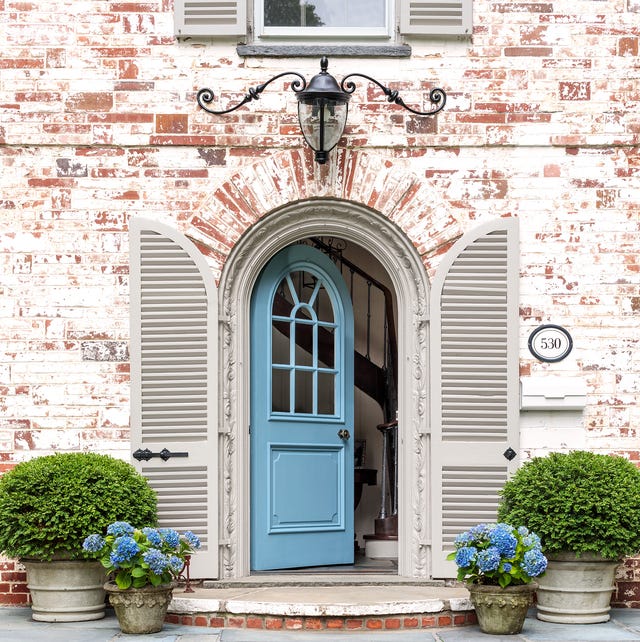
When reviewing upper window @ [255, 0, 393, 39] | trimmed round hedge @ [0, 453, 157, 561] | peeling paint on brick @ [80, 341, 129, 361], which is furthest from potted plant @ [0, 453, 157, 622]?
upper window @ [255, 0, 393, 39]

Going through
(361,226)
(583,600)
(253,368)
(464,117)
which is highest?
(464,117)

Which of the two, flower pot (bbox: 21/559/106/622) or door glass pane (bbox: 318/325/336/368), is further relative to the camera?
door glass pane (bbox: 318/325/336/368)

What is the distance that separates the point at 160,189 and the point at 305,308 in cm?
135

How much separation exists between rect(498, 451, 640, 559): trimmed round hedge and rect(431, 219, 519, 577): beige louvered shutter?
0.61 metres

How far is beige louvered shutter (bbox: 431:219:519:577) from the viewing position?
7.82 m

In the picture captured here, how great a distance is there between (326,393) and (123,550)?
8.33ft

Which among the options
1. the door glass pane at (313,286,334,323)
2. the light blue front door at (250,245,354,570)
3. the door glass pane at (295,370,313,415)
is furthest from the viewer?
the door glass pane at (313,286,334,323)

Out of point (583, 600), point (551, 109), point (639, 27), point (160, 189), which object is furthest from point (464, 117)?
point (583, 600)

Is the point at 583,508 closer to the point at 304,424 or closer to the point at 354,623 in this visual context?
the point at 354,623

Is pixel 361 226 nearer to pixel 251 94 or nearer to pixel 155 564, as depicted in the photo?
pixel 251 94

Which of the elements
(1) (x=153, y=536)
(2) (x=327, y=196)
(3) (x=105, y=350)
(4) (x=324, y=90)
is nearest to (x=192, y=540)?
(1) (x=153, y=536)

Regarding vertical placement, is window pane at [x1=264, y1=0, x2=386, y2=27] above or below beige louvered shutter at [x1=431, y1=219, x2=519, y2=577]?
above

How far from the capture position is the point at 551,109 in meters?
7.97

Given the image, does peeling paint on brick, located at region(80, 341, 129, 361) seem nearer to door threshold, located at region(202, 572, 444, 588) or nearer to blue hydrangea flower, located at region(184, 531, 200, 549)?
blue hydrangea flower, located at region(184, 531, 200, 549)
